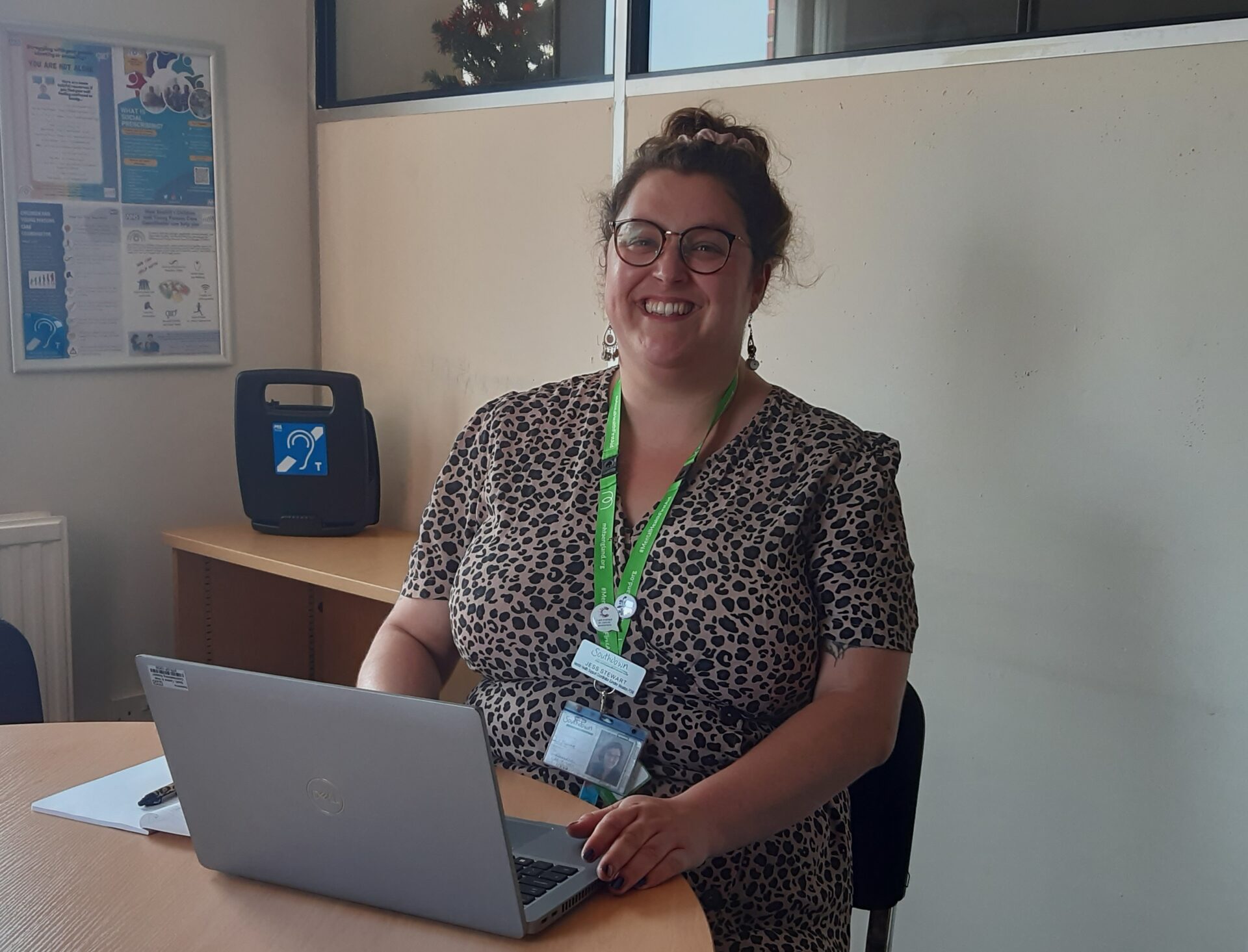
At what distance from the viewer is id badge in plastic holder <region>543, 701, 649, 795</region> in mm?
1468

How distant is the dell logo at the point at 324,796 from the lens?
103 cm

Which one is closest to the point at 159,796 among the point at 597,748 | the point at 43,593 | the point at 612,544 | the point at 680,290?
the point at 597,748

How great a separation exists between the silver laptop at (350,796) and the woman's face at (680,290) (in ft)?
2.55

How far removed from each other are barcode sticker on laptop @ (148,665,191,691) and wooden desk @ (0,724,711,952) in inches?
8.3

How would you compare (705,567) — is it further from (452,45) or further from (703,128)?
(452,45)

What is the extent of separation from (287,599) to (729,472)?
78.3 inches

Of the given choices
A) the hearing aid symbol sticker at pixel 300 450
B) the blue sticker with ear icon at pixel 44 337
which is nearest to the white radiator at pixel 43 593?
the blue sticker with ear icon at pixel 44 337

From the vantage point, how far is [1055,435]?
1.97 metres

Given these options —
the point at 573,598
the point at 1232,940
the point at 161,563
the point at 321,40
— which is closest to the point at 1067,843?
the point at 1232,940

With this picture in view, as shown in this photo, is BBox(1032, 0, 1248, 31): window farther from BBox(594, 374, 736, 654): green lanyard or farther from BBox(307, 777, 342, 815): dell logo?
BBox(307, 777, 342, 815): dell logo

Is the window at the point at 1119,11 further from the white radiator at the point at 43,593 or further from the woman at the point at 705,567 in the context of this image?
the white radiator at the point at 43,593

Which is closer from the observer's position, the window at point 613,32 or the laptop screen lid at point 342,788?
the laptop screen lid at point 342,788

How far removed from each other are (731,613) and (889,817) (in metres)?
0.38

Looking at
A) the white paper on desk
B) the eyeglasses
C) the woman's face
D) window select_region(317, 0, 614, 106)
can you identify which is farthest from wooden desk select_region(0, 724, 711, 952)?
window select_region(317, 0, 614, 106)
